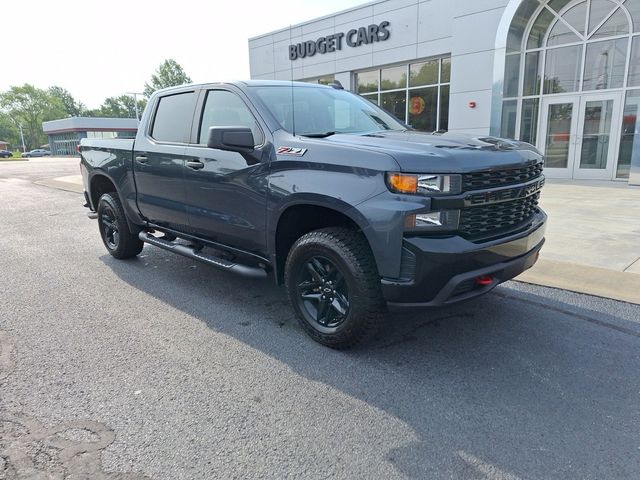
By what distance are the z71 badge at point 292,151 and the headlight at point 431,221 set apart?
0.95 meters

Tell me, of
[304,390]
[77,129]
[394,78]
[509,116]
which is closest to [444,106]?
[394,78]

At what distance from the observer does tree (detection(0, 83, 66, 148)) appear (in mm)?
94562

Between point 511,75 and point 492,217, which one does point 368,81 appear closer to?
point 511,75

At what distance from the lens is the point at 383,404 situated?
277 cm

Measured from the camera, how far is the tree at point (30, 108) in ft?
310

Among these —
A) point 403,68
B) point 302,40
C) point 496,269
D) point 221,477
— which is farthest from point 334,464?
point 302,40

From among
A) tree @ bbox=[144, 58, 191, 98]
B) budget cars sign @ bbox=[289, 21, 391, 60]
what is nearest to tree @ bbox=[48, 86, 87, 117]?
tree @ bbox=[144, 58, 191, 98]

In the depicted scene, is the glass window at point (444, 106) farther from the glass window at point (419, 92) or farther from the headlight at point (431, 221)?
the headlight at point (431, 221)

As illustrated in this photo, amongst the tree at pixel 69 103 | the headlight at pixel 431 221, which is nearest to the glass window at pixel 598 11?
the headlight at pixel 431 221

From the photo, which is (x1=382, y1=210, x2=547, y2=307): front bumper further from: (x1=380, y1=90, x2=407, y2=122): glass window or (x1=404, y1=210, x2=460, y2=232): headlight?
(x1=380, y1=90, x2=407, y2=122): glass window

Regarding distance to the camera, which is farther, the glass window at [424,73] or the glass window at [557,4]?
the glass window at [424,73]

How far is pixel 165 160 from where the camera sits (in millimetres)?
4566

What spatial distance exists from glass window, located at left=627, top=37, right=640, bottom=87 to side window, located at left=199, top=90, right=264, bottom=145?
1203cm

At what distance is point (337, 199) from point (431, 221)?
2.07ft
